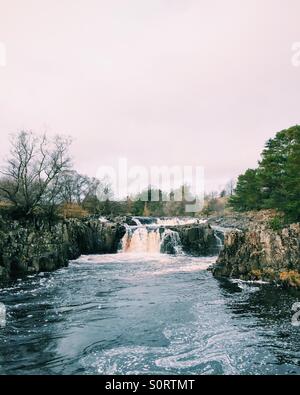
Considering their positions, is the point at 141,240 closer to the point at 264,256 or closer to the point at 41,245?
the point at 41,245

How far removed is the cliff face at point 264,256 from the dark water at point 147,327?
181 cm

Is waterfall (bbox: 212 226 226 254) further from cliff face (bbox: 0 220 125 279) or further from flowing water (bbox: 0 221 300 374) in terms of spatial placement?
flowing water (bbox: 0 221 300 374)

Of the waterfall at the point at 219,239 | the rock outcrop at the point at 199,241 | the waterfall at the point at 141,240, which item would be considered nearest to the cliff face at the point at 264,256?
the waterfall at the point at 219,239

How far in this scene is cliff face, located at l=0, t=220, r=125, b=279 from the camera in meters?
26.0

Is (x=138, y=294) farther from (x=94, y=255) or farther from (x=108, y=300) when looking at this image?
(x=94, y=255)

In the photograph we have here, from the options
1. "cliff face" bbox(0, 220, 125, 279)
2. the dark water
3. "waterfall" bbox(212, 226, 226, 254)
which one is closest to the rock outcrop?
"waterfall" bbox(212, 226, 226, 254)

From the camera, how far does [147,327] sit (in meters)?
15.2

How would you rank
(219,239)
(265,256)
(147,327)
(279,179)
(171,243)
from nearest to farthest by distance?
(147,327)
(265,256)
(279,179)
(219,239)
(171,243)

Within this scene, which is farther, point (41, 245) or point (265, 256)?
point (41, 245)

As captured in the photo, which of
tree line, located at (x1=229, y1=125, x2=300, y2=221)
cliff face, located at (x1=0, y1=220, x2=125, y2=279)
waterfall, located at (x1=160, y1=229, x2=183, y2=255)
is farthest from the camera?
waterfall, located at (x1=160, y1=229, x2=183, y2=255)

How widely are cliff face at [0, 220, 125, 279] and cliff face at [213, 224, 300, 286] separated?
1467 cm

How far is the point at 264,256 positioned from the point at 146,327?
42.7 ft

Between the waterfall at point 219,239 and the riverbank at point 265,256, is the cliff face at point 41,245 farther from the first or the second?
the waterfall at point 219,239

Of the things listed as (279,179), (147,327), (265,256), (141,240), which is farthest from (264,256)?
(141,240)
